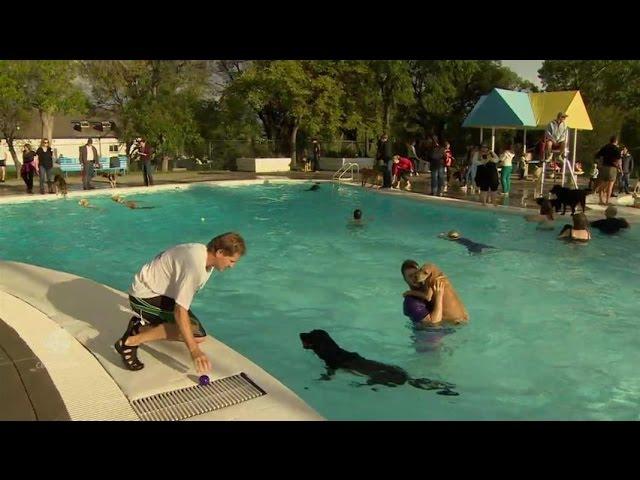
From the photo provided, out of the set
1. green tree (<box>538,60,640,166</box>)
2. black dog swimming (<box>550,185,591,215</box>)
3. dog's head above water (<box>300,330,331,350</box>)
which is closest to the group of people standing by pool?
black dog swimming (<box>550,185,591,215</box>)

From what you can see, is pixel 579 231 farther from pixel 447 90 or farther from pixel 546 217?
pixel 447 90

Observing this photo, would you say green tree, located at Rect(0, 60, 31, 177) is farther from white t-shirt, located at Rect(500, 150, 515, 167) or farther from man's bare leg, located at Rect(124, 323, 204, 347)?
man's bare leg, located at Rect(124, 323, 204, 347)

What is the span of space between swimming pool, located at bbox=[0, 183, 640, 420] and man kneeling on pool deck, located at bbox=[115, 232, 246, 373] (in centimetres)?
156

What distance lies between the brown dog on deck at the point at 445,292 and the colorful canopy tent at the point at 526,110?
45.7 feet

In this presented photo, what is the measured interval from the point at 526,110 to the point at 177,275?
1826 cm

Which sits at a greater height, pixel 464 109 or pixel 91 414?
pixel 464 109

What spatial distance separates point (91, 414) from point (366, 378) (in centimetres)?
256

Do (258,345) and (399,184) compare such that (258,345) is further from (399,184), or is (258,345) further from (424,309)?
(399,184)

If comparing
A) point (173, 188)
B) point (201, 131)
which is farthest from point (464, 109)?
point (173, 188)

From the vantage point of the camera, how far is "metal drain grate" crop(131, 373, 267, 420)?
3.64 m

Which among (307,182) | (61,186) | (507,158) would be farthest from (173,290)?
(307,182)
